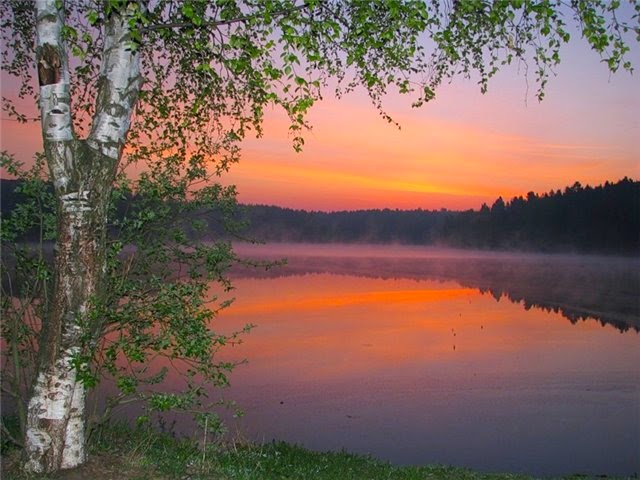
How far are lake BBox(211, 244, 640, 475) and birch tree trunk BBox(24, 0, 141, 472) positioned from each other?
9364mm

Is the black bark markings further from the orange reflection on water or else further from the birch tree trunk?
the orange reflection on water

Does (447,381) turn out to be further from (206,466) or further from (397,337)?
(206,466)

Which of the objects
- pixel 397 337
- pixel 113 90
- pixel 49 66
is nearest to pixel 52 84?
pixel 49 66

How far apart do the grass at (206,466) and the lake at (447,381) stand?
516 centimetres

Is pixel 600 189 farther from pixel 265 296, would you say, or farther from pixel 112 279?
pixel 112 279

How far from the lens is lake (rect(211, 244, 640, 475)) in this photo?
17.7 m

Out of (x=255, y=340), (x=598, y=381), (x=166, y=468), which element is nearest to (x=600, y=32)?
(x=166, y=468)

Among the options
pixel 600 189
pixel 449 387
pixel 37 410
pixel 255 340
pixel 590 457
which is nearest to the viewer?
pixel 37 410

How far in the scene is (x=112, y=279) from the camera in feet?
26.7

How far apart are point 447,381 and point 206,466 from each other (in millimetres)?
18779

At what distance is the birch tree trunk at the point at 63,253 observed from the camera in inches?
281

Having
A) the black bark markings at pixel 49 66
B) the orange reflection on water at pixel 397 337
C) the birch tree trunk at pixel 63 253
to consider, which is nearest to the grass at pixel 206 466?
the birch tree trunk at pixel 63 253

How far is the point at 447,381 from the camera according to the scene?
1006 inches

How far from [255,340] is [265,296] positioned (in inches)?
835
